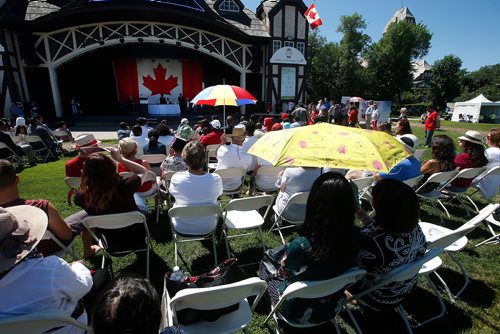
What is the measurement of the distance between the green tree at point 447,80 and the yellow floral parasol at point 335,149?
45.8 m

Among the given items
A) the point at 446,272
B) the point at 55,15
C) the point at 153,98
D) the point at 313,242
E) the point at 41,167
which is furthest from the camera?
the point at 153,98

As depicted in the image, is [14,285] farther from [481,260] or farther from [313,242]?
[481,260]

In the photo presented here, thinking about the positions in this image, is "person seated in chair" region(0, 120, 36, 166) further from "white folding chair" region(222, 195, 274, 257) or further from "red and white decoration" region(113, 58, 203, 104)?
"red and white decoration" region(113, 58, 203, 104)

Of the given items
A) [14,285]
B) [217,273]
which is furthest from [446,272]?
[14,285]

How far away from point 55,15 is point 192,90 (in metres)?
9.50

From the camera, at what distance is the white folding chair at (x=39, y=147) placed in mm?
7781

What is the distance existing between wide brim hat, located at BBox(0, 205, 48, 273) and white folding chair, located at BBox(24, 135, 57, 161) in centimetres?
780

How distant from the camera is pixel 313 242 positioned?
180 cm

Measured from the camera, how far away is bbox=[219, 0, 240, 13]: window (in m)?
18.7

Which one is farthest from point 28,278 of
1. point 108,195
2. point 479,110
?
point 479,110

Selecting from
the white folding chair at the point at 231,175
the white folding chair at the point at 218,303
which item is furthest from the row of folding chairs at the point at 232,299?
the white folding chair at the point at 231,175

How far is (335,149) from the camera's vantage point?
237 cm

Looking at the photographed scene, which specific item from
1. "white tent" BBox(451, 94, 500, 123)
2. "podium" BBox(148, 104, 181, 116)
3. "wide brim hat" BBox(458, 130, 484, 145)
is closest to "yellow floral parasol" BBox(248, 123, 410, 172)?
"wide brim hat" BBox(458, 130, 484, 145)

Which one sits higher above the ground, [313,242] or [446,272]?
[313,242]
